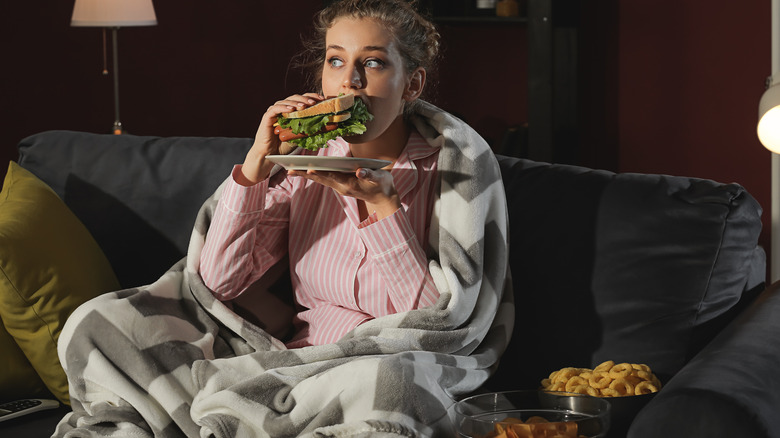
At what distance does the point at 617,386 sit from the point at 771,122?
0.51 metres

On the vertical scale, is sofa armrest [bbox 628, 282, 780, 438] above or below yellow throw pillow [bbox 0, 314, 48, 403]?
above

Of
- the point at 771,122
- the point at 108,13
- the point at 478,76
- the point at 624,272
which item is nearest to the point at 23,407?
the point at 624,272

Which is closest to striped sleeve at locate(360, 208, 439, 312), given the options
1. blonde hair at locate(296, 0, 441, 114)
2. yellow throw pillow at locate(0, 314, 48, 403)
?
blonde hair at locate(296, 0, 441, 114)

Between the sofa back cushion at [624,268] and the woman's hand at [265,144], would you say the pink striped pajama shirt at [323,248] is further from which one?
the sofa back cushion at [624,268]

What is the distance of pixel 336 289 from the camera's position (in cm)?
196

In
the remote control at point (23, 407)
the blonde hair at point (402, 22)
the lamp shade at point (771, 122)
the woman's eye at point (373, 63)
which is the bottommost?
the remote control at point (23, 407)

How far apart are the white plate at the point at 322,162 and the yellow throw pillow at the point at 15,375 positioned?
78 cm

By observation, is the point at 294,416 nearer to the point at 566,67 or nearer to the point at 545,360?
the point at 545,360

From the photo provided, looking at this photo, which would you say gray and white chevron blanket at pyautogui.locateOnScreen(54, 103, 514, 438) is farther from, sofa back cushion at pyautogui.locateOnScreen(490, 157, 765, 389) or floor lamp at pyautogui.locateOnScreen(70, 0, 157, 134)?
floor lamp at pyautogui.locateOnScreen(70, 0, 157, 134)

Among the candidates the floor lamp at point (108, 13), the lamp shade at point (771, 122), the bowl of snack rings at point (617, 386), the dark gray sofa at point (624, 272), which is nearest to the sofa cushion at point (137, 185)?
the dark gray sofa at point (624, 272)

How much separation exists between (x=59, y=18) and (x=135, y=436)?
335 cm

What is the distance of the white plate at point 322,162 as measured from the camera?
161 cm

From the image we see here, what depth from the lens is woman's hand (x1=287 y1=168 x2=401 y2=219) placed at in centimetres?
172

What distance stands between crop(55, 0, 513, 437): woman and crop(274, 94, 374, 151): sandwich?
3 centimetres
